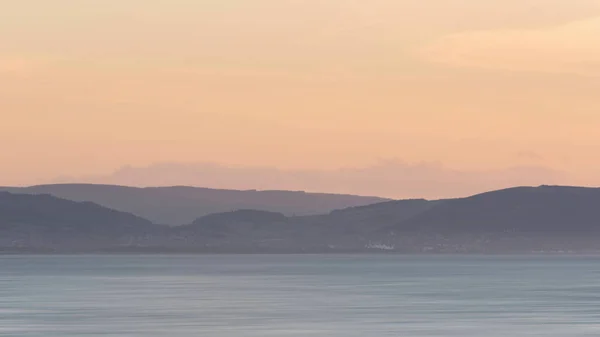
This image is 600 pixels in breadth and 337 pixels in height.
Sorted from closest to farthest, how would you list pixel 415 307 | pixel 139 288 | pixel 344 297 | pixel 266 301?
pixel 415 307, pixel 266 301, pixel 344 297, pixel 139 288

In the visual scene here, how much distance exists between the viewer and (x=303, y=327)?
73375mm

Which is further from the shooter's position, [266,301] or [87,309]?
[266,301]

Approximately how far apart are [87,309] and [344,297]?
2301cm

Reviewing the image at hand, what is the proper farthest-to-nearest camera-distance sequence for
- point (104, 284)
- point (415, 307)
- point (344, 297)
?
1. point (104, 284)
2. point (344, 297)
3. point (415, 307)

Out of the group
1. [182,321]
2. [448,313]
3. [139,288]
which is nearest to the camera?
[182,321]

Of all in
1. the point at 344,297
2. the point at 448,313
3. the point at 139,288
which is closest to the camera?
the point at 448,313

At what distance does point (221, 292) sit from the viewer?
113688 mm

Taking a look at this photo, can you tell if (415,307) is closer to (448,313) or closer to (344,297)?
(448,313)

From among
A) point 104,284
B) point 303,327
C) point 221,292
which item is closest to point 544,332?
point 303,327

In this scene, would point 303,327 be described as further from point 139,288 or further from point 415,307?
point 139,288

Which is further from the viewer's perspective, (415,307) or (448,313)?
(415,307)

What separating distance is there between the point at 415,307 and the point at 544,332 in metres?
20.9

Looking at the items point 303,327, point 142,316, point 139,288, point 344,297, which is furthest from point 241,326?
point 139,288

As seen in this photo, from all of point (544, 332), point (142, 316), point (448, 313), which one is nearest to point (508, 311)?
point (448, 313)
